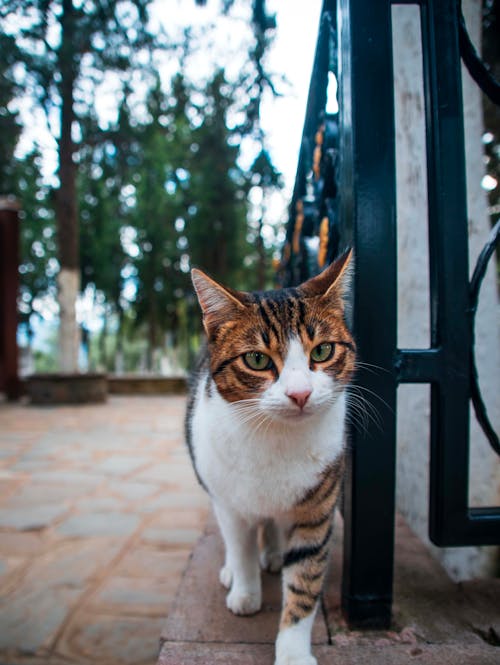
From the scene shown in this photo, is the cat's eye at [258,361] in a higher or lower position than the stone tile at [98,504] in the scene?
higher

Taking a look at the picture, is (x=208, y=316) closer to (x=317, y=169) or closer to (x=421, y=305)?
(x=317, y=169)

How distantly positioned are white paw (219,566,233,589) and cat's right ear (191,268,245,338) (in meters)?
0.68

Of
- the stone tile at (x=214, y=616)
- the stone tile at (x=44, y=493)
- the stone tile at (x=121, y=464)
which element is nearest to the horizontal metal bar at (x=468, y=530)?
the stone tile at (x=214, y=616)

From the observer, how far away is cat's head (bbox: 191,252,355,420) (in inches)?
39.7

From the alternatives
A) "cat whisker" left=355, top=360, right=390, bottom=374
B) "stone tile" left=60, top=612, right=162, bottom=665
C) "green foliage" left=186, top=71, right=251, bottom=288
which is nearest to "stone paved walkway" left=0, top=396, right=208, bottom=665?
"stone tile" left=60, top=612, right=162, bottom=665

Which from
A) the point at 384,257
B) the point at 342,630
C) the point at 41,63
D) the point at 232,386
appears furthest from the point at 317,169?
the point at 41,63

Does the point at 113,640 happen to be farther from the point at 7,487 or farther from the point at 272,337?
the point at 7,487

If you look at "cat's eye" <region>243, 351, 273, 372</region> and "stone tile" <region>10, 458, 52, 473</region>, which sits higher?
"cat's eye" <region>243, 351, 273, 372</region>

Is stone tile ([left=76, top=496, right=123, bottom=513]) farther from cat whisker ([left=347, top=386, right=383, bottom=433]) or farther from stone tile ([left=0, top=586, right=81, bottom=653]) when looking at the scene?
cat whisker ([left=347, top=386, right=383, bottom=433])

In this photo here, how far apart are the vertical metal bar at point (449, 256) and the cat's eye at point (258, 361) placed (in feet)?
1.27

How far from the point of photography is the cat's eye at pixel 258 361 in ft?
3.55

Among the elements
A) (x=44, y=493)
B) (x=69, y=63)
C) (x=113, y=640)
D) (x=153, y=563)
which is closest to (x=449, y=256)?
(x=113, y=640)

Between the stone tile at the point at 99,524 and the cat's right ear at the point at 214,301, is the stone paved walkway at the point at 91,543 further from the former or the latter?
the cat's right ear at the point at 214,301

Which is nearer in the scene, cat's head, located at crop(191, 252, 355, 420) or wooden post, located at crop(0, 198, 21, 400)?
cat's head, located at crop(191, 252, 355, 420)
